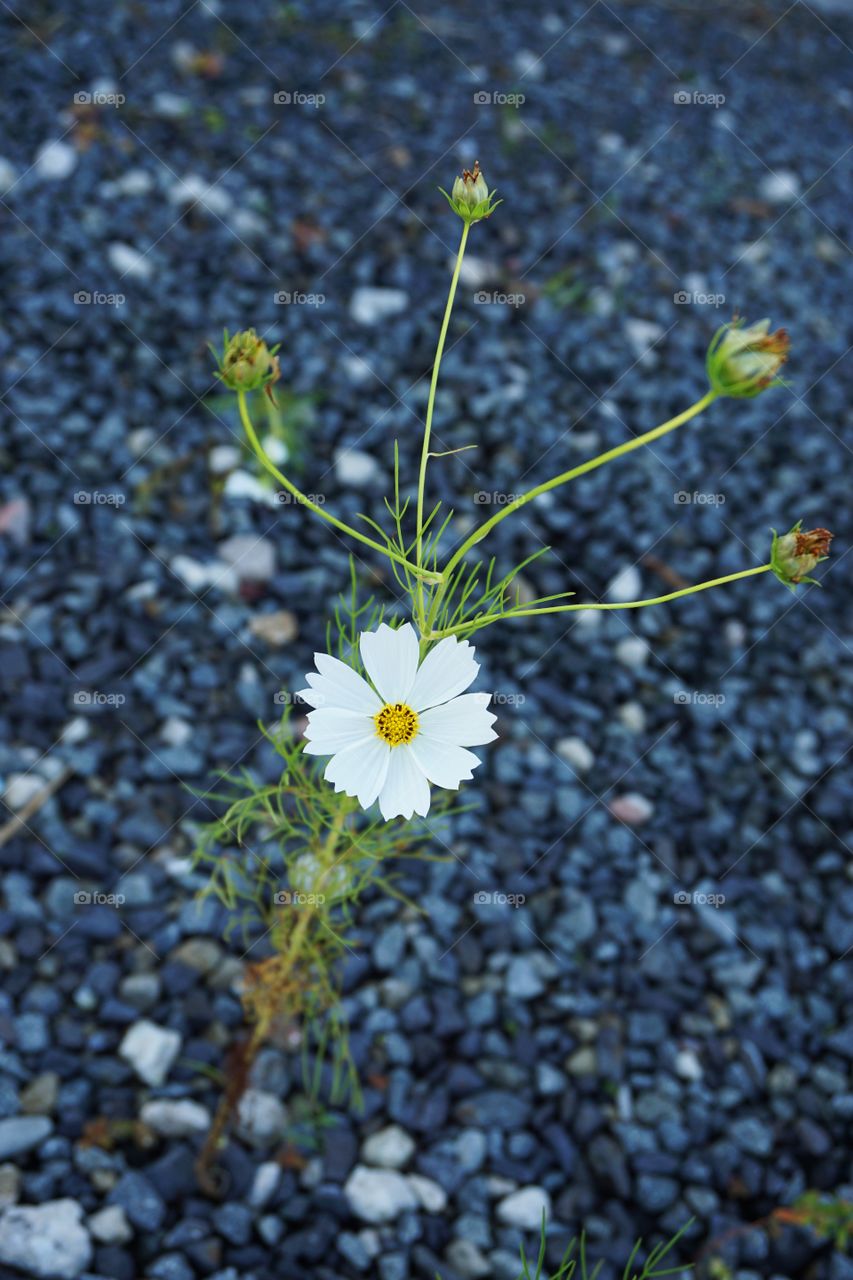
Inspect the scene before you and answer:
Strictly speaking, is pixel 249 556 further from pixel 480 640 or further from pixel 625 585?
pixel 625 585

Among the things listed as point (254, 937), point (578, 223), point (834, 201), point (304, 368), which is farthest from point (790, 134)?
point (254, 937)

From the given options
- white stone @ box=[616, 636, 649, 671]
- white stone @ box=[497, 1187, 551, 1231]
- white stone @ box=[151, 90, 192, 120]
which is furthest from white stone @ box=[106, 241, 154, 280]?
white stone @ box=[497, 1187, 551, 1231]

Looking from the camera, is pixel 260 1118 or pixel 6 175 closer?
pixel 260 1118

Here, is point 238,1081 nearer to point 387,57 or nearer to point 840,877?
point 840,877

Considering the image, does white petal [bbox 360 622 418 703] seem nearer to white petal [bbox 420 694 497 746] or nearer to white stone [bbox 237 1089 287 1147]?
white petal [bbox 420 694 497 746]

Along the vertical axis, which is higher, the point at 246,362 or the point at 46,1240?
the point at 246,362

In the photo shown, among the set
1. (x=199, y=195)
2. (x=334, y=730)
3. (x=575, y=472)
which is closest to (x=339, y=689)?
(x=334, y=730)

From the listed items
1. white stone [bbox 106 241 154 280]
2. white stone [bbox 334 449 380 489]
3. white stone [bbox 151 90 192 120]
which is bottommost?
white stone [bbox 334 449 380 489]
